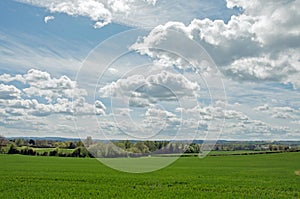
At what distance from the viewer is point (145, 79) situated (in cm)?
2541

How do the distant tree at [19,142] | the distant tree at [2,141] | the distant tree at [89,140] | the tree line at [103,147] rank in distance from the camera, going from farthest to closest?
the distant tree at [19,142] < the distant tree at [2,141] < the tree line at [103,147] < the distant tree at [89,140]

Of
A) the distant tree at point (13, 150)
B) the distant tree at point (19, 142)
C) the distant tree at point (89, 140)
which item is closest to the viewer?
the distant tree at point (89, 140)

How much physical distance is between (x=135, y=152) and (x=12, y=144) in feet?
318

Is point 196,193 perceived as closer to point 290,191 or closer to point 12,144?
point 290,191

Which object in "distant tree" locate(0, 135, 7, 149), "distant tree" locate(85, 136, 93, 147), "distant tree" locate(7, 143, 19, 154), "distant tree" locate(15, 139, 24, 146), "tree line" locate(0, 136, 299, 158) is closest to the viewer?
"distant tree" locate(85, 136, 93, 147)

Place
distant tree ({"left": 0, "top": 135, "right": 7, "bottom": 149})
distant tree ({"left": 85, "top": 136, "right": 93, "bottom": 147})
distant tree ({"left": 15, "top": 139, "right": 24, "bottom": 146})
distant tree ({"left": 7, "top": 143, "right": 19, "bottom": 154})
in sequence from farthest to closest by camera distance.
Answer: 1. distant tree ({"left": 15, "top": 139, "right": 24, "bottom": 146})
2. distant tree ({"left": 0, "top": 135, "right": 7, "bottom": 149})
3. distant tree ({"left": 7, "top": 143, "right": 19, "bottom": 154})
4. distant tree ({"left": 85, "top": 136, "right": 93, "bottom": 147})

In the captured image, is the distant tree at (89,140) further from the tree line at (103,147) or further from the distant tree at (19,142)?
the distant tree at (19,142)

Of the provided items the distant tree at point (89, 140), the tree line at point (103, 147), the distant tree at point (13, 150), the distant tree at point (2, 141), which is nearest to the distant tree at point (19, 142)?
the tree line at point (103, 147)

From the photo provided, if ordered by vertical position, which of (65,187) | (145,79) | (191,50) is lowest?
(65,187)

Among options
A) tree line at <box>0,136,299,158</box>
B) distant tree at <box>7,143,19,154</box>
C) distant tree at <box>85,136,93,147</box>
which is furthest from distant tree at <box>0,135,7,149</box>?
distant tree at <box>85,136,93,147</box>

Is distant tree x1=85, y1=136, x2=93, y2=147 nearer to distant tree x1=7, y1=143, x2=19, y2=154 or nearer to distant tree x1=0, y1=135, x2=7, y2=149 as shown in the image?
distant tree x1=7, y1=143, x2=19, y2=154

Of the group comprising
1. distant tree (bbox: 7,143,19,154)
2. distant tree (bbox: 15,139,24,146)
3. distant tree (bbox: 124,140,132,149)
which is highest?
distant tree (bbox: 15,139,24,146)

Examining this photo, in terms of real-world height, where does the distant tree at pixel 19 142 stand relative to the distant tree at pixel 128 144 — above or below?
above

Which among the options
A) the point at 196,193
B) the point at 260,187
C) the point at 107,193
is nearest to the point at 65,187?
the point at 107,193
